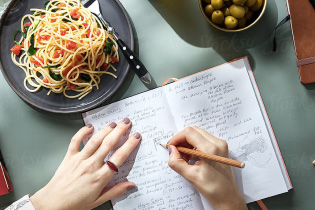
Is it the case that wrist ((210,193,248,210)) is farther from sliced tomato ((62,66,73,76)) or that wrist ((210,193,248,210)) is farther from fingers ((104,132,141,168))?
sliced tomato ((62,66,73,76))

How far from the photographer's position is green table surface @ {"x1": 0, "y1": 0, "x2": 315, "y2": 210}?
4.13 feet

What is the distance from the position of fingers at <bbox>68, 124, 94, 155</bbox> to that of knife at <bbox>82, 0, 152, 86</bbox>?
0.92 feet

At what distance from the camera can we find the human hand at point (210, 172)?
1132mm

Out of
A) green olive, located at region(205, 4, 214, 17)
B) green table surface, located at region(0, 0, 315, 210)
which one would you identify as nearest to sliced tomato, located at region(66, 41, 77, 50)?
green table surface, located at region(0, 0, 315, 210)

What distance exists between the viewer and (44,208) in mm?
1220

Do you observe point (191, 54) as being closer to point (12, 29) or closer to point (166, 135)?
point (166, 135)

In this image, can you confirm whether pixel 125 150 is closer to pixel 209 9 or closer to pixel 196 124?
pixel 196 124

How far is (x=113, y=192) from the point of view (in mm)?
1251

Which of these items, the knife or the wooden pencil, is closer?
the wooden pencil

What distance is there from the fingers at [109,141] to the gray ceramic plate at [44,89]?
12 centimetres

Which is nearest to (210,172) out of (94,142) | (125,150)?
(125,150)

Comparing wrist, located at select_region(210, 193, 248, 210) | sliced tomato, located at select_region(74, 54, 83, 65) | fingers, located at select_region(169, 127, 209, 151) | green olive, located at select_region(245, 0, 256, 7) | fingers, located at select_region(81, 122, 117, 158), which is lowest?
wrist, located at select_region(210, 193, 248, 210)

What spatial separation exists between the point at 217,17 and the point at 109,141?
571 millimetres

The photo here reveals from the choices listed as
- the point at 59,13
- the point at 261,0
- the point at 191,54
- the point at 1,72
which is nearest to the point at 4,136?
the point at 1,72
